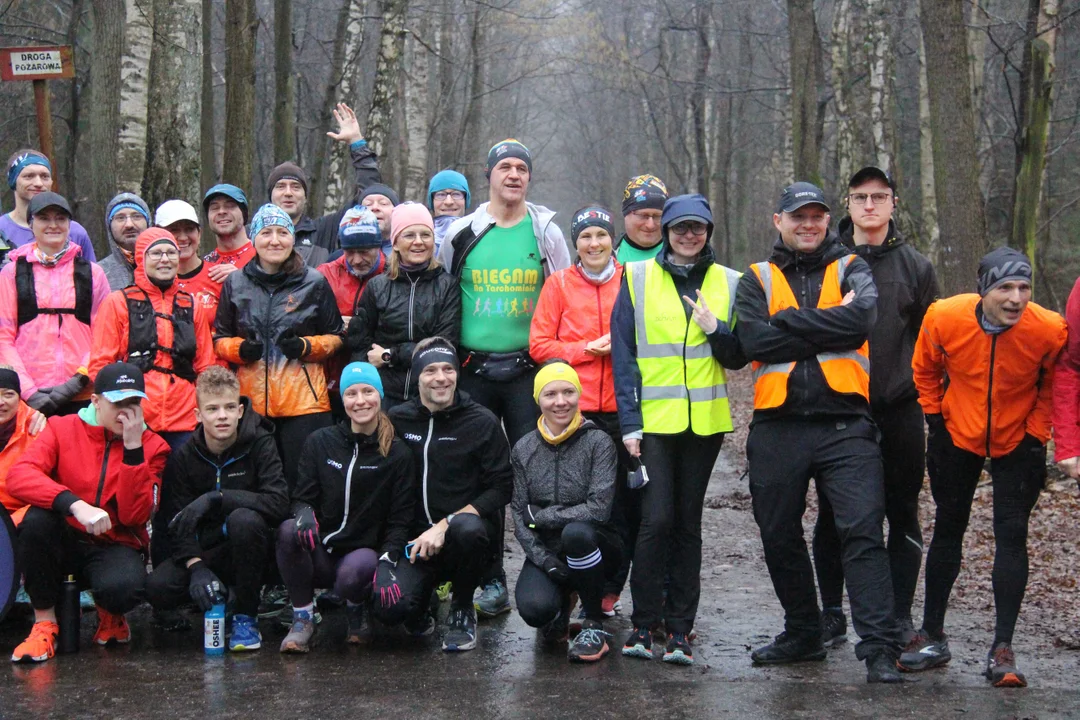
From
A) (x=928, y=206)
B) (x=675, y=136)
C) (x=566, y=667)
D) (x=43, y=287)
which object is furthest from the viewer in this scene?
(x=675, y=136)

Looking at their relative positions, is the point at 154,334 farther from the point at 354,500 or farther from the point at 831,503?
the point at 831,503

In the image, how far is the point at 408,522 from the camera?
627cm

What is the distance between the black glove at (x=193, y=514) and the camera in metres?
6.03

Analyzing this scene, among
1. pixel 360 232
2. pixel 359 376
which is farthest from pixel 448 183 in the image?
pixel 359 376

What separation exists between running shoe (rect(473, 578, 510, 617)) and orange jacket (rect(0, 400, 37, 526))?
2.63 metres

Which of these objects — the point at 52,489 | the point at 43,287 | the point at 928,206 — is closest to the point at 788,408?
the point at 52,489

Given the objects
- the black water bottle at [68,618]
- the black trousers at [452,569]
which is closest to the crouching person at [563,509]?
the black trousers at [452,569]

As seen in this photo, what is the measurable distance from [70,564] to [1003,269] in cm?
506

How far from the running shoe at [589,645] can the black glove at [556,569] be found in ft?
0.87

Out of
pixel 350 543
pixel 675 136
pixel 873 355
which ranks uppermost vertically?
pixel 675 136

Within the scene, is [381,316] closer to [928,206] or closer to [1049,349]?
[1049,349]

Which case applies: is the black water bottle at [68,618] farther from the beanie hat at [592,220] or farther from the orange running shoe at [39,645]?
the beanie hat at [592,220]

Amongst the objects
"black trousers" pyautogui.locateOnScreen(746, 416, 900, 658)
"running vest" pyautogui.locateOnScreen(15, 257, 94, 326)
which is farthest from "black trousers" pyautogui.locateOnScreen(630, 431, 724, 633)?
"running vest" pyautogui.locateOnScreen(15, 257, 94, 326)

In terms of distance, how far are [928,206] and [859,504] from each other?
14447 millimetres
